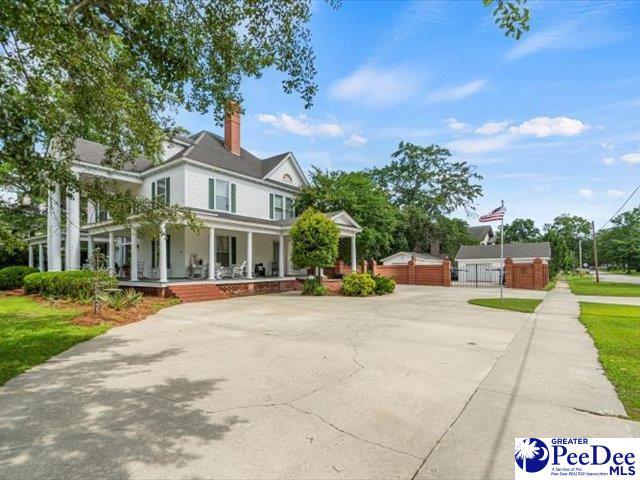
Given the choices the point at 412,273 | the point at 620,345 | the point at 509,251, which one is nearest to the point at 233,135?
the point at 412,273

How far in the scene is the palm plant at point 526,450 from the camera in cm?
306

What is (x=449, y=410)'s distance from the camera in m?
3.97

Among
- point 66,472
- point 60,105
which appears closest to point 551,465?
point 66,472

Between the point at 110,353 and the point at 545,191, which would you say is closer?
the point at 110,353

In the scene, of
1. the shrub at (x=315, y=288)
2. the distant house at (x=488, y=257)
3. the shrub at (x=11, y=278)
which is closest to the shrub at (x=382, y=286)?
the shrub at (x=315, y=288)

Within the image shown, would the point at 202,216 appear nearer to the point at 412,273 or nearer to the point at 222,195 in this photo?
the point at 222,195

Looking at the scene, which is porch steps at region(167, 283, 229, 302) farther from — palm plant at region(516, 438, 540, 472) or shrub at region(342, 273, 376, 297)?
palm plant at region(516, 438, 540, 472)

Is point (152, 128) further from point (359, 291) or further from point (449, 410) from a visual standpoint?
point (359, 291)

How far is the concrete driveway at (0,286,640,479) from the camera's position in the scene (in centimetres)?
295

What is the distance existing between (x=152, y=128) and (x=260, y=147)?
785 inches

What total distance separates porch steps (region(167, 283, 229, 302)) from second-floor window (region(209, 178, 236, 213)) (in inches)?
187

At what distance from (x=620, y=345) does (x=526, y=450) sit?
19.3 ft

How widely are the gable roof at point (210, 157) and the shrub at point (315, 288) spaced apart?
25.0 feet

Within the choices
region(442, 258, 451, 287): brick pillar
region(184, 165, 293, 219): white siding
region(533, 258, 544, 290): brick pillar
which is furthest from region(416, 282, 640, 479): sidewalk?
region(442, 258, 451, 287): brick pillar
